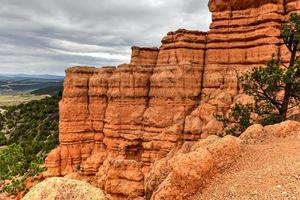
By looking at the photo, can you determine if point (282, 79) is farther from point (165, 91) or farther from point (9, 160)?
point (9, 160)

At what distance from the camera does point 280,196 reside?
1129cm

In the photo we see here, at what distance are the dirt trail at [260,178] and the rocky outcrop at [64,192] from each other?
4112 millimetres

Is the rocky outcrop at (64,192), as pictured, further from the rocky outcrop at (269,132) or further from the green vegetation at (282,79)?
the green vegetation at (282,79)

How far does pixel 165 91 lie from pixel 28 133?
127ft

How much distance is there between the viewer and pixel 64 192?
946cm


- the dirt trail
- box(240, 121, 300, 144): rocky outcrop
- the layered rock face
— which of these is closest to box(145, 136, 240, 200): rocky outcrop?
the dirt trail

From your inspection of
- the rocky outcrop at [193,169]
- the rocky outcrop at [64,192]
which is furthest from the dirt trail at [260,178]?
the rocky outcrop at [64,192]

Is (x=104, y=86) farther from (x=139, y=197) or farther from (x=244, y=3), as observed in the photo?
(x=139, y=197)

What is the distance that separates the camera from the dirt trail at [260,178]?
11.6 meters

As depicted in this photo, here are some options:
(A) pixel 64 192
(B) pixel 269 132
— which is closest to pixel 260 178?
(B) pixel 269 132

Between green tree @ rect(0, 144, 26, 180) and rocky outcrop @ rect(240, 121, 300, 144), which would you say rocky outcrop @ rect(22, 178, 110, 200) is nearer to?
rocky outcrop @ rect(240, 121, 300, 144)

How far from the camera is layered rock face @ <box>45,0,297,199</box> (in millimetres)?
36094

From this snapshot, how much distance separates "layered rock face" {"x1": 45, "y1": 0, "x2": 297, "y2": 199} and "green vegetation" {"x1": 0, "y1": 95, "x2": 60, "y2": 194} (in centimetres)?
559

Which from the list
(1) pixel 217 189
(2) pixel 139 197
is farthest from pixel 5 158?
(1) pixel 217 189
